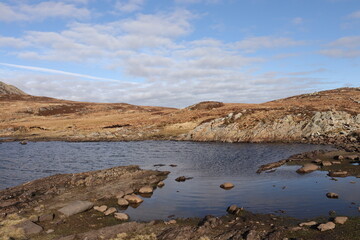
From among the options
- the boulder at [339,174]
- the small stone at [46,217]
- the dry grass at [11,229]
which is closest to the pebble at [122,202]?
the small stone at [46,217]

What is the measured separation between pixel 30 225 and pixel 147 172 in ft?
43.4

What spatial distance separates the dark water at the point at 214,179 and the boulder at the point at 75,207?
107 inches

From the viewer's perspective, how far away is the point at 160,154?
39.7 m

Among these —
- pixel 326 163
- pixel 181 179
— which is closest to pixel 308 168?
pixel 326 163

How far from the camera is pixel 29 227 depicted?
14.5m

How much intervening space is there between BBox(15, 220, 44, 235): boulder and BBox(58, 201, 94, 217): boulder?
73.9 inches

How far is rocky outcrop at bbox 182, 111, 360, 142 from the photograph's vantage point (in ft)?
145

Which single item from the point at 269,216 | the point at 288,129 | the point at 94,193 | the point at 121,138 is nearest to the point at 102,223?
the point at 94,193

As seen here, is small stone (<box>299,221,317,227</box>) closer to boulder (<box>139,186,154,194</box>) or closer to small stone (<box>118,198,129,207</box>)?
small stone (<box>118,198,129,207</box>)

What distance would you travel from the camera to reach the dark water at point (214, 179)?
1688 centimetres

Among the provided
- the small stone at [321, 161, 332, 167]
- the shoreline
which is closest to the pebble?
the shoreline

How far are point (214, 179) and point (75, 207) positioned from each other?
474 inches

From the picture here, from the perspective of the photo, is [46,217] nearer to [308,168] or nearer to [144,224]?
[144,224]

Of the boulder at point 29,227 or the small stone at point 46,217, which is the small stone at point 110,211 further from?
the boulder at point 29,227
